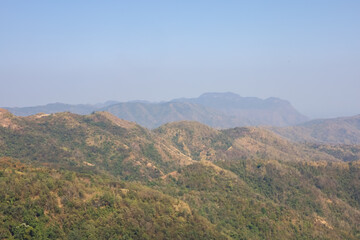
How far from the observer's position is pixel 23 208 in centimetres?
5069

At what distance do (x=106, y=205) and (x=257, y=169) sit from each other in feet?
270

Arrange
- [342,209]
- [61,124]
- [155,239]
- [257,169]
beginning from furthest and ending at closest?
[61,124] < [257,169] < [342,209] < [155,239]

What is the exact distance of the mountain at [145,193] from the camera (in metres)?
54.2

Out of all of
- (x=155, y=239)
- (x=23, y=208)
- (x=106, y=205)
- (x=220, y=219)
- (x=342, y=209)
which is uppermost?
(x=23, y=208)

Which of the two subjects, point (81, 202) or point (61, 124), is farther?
point (61, 124)

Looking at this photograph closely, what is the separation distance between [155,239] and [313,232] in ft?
147

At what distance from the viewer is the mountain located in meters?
54.2

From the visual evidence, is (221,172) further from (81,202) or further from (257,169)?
(81,202)

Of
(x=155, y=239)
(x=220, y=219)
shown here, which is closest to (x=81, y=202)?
(x=155, y=239)

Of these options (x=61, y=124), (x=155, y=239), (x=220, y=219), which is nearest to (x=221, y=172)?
(x=220, y=219)

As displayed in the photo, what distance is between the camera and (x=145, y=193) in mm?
71188

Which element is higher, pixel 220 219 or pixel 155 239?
pixel 155 239

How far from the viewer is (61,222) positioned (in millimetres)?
52875

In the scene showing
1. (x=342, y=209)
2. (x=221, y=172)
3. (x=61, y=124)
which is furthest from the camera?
(x=61, y=124)
